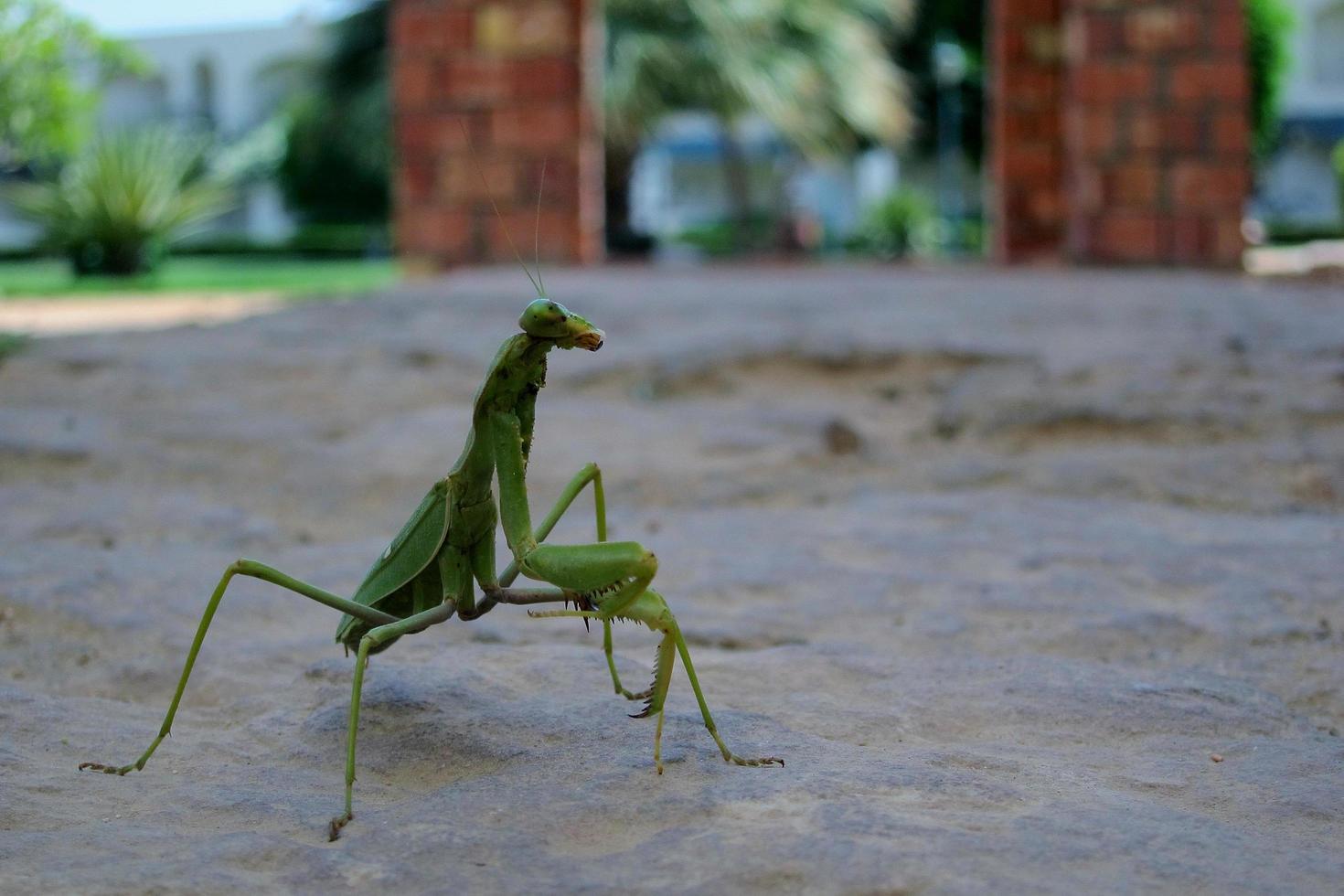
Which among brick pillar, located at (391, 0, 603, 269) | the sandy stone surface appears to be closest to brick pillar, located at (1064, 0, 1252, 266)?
the sandy stone surface

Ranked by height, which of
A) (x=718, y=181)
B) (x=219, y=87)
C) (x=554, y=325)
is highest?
(x=219, y=87)

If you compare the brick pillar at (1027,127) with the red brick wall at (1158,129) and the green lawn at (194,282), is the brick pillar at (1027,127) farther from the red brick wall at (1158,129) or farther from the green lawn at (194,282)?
the green lawn at (194,282)

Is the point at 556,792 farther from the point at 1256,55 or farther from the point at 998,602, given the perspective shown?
the point at 1256,55

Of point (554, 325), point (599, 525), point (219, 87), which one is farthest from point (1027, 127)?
point (219, 87)

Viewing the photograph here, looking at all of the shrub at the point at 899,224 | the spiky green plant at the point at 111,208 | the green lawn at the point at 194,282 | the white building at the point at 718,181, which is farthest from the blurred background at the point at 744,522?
the white building at the point at 718,181

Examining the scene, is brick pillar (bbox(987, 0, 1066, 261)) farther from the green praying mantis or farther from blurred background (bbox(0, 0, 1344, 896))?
the green praying mantis

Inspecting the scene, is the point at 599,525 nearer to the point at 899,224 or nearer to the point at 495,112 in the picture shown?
the point at 495,112

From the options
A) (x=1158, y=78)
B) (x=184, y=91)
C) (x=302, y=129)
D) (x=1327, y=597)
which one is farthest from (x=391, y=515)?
(x=184, y=91)
